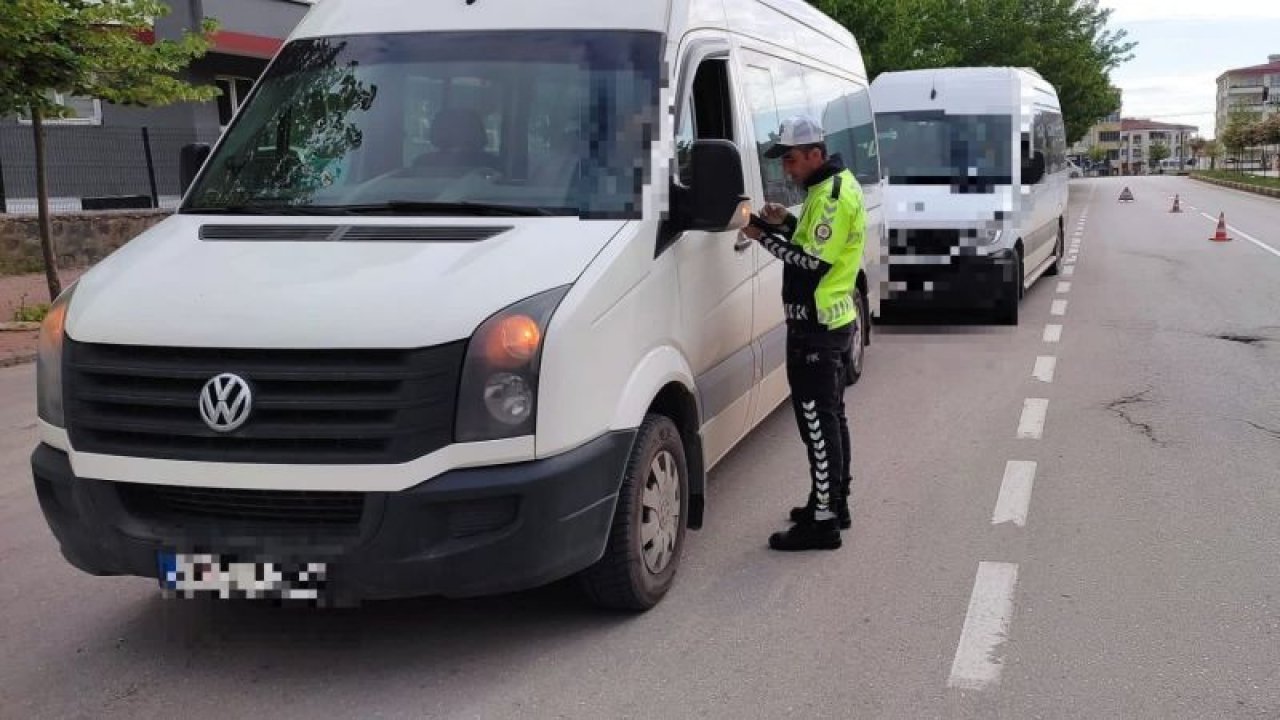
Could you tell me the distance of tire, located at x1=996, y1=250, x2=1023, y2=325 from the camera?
1084cm

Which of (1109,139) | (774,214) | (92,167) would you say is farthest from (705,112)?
(1109,139)

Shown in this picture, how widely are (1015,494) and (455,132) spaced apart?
10.7 feet

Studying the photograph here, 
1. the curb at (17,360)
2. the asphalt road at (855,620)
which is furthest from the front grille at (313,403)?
the curb at (17,360)

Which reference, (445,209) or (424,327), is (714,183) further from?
(424,327)

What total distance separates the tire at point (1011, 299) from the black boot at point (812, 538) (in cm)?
653

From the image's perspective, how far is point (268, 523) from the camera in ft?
11.5

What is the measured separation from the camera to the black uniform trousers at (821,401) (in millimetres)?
4816

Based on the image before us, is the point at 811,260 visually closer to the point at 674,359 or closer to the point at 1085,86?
the point at 674,359

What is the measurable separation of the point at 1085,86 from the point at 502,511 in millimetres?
51148

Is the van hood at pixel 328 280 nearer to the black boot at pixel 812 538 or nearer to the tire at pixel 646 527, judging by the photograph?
the tire at pixel 646 527

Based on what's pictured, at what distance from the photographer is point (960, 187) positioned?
10.8 m

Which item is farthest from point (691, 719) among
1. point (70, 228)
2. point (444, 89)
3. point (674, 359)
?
point (70, 228)

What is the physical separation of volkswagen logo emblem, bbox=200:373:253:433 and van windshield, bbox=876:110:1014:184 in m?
8.60

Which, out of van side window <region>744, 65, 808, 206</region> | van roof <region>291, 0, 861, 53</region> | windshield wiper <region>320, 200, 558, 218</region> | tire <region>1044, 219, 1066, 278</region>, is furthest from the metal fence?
windshield wiper <region>320, 200, 558, 218</region>
